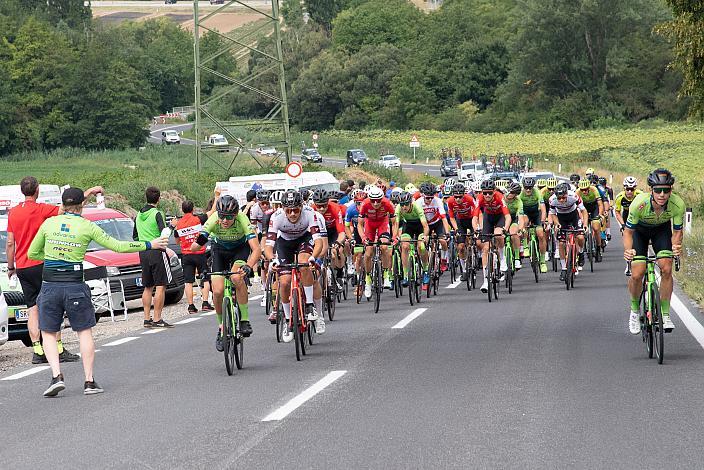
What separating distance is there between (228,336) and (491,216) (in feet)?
31.1

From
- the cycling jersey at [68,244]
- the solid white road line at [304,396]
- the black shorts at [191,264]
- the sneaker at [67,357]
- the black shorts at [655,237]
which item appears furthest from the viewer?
the black shorts at [191,264]

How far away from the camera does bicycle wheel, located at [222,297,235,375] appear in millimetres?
12158

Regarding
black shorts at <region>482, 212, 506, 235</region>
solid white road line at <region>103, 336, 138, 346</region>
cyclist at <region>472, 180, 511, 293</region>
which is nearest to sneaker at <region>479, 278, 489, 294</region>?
cyclist at <region>472, 180, 511, 293</region>

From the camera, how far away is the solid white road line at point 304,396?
966 centimetres

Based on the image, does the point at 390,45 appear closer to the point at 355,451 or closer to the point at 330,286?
the point at 330,286

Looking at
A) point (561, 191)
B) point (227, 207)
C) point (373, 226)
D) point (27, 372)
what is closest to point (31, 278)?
point (27, 372)

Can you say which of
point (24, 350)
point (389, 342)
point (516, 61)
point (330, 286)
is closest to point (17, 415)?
point (389, 342)

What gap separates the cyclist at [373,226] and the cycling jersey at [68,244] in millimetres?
8482

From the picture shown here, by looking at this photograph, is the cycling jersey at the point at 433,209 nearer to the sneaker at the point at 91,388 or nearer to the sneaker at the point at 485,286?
the sneaker at the point at 485,286

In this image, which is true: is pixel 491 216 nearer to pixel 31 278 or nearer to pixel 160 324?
pixel 160 324

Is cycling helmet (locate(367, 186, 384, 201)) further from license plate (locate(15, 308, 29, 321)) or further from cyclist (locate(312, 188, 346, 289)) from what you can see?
license plate (locate(15, 308, 29, 321))

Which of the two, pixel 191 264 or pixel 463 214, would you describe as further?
pixel 463 214

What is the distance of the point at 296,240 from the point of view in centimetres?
1416

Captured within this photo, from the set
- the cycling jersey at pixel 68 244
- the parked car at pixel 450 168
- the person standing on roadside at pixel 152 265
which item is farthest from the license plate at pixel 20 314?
the parked car at pixel 450 168
